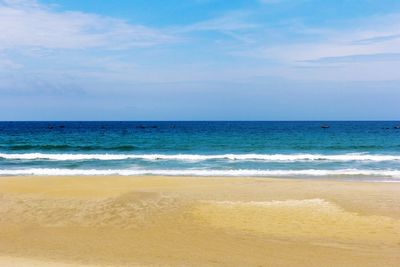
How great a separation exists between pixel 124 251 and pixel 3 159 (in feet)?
85.0

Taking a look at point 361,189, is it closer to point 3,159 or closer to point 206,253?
point 206,253

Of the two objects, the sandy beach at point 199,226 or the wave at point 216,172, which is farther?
the wave at point 216,172

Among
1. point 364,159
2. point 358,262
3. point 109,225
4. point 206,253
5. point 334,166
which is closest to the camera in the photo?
point 358,262

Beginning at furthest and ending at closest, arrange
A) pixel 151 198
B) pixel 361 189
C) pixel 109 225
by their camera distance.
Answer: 1. pixel 361 189
2. pixel 151 198
3. pixel 109 225

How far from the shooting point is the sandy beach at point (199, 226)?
25.4 feet

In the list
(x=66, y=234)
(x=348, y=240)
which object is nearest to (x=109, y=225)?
(x=66, y=234)

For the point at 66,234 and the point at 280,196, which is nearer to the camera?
the point at 66,234

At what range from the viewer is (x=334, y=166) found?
25938 mm

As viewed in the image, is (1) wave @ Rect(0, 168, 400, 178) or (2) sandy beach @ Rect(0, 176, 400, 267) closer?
(2) sandy beach @ Rect(0, 176, 400, 267)

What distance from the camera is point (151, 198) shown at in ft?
43.6

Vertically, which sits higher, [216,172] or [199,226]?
[199,226]

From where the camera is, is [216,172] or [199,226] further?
[216,172]

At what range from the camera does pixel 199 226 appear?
9961 millimetres

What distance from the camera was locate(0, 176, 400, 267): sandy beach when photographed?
773cm
